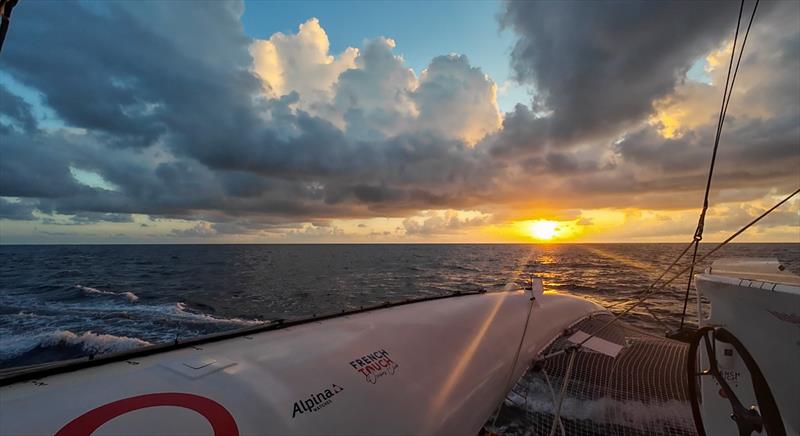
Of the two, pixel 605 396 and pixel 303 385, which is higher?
pixel 303 385

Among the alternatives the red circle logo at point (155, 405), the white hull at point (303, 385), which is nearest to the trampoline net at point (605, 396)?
the white hull at point (303, 385)

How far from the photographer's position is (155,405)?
329cm

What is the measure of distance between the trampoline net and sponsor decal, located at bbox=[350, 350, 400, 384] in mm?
2337

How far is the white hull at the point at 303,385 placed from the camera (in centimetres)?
317

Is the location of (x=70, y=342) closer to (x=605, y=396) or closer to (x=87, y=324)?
(x=87, y=324)

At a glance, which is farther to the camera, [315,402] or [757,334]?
[315,402]

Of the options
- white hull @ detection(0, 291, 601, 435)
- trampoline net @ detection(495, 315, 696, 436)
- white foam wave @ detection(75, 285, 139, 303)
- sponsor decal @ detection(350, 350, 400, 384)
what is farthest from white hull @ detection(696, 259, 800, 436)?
white foam wave @ detection(75, 285, 139, 303)

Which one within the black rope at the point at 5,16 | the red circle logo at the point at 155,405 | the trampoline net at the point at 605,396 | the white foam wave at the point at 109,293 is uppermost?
the black rope at the point at 5,16

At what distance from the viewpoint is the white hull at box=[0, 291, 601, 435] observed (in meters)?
3.17

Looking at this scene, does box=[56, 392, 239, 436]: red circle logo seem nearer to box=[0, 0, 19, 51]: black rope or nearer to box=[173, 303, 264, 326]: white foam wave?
box=[0, 0, 19, 51]: black rope

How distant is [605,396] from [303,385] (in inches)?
247

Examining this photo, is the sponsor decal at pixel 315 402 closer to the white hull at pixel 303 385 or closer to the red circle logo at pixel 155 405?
the white hull at pixel 303 385

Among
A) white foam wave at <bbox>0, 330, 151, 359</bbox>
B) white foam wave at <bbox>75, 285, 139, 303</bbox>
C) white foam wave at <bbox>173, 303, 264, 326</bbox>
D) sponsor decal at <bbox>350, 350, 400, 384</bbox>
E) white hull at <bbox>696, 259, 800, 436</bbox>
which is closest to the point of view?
white hull at <bbox>696, 259, 800, 436</bbox>

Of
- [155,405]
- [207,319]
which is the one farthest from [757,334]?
[207,319]
